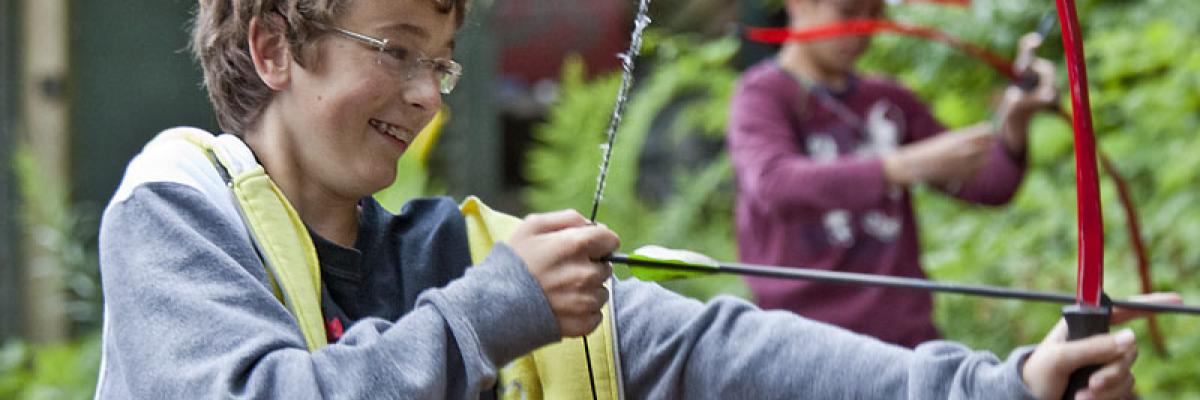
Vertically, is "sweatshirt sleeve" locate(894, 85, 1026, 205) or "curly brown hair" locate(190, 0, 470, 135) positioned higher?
"curly brown hair" locate(190, 0, 470, 135)

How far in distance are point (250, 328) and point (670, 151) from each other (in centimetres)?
476

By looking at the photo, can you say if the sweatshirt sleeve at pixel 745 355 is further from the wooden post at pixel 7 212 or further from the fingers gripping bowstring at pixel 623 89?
the wooden post at pixel 7 212

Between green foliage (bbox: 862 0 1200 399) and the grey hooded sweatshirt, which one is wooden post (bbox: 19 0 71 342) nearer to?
green foliage (bbox: 862 0 1200 399)

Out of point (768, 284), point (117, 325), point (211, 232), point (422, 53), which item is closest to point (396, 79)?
point (422, 53)

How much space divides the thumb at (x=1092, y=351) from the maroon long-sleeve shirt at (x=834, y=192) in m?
2.02

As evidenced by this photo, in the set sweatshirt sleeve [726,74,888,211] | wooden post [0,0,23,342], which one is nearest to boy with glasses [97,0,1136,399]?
sweatshirt sleeve [726,74,888,211]

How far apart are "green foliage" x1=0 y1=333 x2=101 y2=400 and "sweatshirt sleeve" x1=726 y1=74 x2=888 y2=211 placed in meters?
2.38

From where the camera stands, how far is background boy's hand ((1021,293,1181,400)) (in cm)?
165

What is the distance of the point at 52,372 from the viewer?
5324mm

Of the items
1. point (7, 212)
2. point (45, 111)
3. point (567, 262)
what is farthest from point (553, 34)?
point (567, 262)

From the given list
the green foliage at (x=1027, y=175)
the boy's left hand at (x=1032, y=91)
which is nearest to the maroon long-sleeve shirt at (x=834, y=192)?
the boy's left hand at (x=1032, y=91)

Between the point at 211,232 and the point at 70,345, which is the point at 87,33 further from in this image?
the point at 211,232

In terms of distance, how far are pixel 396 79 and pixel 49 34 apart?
14.0 ft

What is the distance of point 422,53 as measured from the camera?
1.90 metres
